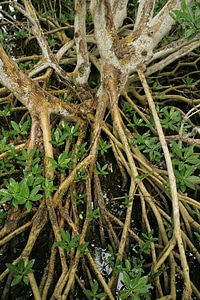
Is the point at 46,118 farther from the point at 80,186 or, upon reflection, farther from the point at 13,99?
the point at 13,99

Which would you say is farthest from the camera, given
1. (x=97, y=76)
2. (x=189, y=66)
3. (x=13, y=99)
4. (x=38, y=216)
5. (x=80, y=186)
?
(x=189, y=66)

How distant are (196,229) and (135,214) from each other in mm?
336

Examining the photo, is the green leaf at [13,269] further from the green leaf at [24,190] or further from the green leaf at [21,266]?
the green leaf at [24,190]

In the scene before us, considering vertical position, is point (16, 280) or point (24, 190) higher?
point (24, 190)

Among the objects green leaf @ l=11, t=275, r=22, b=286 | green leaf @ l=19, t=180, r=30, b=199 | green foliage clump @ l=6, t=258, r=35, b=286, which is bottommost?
green leaf @ l=11, t=275, r=22, b=286

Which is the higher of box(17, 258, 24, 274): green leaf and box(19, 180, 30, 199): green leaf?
box(19, 180, 30, 199): green leaf

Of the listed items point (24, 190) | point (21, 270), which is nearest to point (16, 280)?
point (21, 270)

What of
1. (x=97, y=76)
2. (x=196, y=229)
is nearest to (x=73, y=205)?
(x=196, y=229)

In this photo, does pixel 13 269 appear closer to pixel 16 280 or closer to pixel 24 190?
pixel 16 280

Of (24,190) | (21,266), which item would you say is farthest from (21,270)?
(24,190)

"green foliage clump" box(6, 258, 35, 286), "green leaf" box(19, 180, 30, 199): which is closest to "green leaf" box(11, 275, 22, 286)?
"green foliage clump" box(6, 258, 35, 286)

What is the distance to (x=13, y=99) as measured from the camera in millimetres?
2279

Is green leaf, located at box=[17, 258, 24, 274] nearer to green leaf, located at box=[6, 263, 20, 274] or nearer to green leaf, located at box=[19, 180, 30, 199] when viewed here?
green leaf, located at box=[6, 263, 20, 274]

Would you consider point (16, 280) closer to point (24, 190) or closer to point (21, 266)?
point (21, 266)
